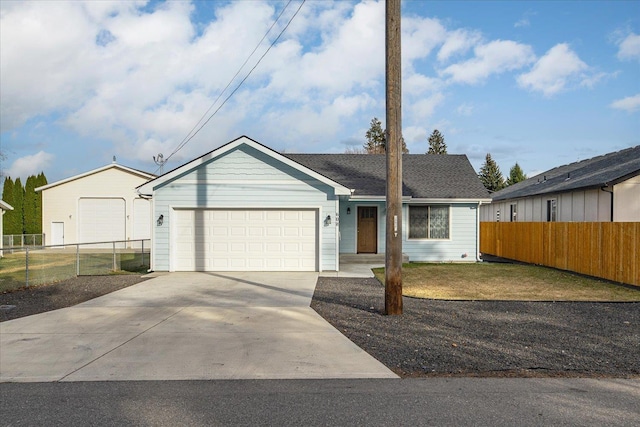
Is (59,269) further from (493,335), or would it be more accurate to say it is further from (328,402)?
(328,402)

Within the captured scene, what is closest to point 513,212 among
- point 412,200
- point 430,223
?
point 430,223

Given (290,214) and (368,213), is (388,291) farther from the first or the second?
(368,213)

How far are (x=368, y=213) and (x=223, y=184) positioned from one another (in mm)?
6685

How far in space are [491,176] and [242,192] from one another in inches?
1942

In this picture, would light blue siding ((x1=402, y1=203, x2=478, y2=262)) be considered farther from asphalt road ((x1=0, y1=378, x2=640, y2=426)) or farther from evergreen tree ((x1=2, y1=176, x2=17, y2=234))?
evergreen tree ((x1=2, y1=176, x2=17, y2=234))

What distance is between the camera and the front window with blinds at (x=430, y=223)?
20.4 metres

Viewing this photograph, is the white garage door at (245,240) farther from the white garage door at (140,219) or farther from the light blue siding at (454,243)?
the white garage door at (140,219)

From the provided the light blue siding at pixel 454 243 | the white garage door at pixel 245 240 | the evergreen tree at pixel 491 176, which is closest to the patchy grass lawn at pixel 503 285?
the light blue siding at pixel 454 243

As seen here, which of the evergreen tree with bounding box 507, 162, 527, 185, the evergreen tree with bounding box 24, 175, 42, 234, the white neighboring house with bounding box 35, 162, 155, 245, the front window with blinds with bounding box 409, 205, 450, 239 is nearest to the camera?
the front window with blinds with bounding box 409, 205, 450, 239

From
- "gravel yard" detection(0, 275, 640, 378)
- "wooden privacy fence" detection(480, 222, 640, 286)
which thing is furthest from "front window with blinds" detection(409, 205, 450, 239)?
"gravel yard" detection(0, 275, 640, 378)

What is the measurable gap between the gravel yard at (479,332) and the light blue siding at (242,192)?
4.24m

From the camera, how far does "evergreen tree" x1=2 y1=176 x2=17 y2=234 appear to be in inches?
1501

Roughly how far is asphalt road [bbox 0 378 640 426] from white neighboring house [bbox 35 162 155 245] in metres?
29.4

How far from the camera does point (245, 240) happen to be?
16484mm
